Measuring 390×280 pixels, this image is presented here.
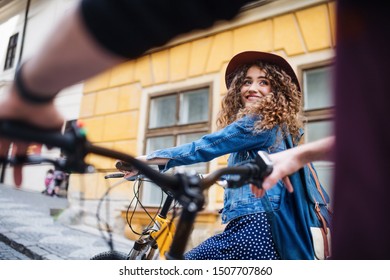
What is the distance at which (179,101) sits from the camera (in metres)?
2.63

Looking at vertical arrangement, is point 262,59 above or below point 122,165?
above

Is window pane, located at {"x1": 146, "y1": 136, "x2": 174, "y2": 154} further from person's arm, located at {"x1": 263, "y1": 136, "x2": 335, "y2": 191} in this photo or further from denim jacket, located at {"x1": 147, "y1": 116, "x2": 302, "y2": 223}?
person's arm, located at {"x1": 263, "y1": 136, "x2": 335, "y2": 191}

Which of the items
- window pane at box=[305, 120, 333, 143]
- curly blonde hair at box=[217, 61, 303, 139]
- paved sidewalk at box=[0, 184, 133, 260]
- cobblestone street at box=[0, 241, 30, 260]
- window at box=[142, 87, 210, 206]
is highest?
window at box=[142, 87, 210, 206]

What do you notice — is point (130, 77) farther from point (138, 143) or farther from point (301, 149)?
point (301, 149)

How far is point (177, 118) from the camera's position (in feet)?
8.67

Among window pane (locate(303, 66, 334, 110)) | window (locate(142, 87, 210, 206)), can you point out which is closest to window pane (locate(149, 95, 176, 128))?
window (locate(142, 87, 210, 206))

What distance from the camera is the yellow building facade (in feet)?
7.13

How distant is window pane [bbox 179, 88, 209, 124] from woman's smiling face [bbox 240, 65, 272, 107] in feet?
4.71

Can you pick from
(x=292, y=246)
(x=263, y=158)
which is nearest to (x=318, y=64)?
(x=292, y=246)

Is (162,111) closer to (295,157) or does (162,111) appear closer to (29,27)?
(29,27)

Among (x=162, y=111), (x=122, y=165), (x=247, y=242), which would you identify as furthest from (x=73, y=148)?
(x=162, y=111)

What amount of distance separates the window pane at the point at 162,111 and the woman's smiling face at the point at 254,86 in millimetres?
1611

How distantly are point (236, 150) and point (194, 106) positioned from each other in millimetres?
1813

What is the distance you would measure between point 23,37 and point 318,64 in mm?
1623
